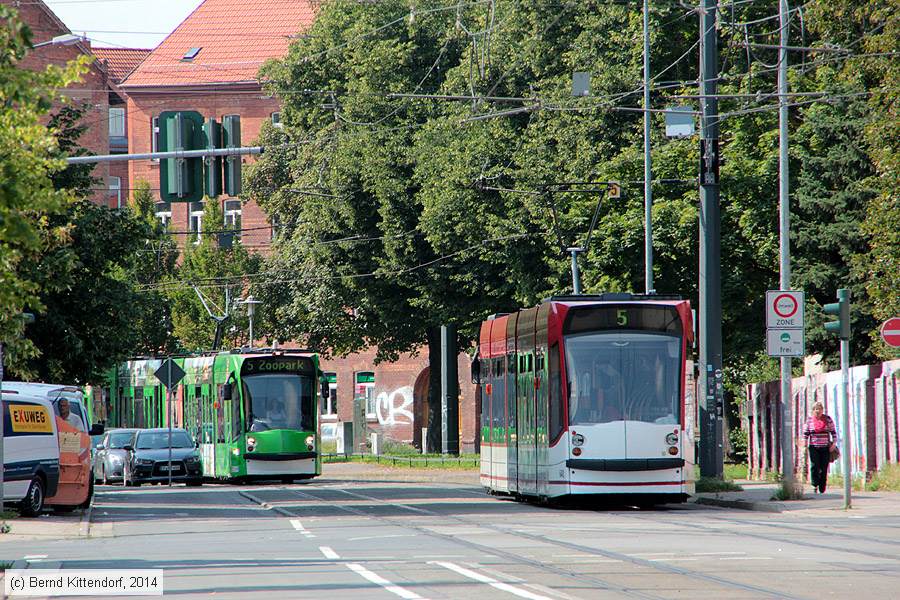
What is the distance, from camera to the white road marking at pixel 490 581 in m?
12.7

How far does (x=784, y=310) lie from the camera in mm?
26391

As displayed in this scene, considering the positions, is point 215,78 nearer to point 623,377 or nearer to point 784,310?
point 784,310

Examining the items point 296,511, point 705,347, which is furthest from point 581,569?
point 705,347

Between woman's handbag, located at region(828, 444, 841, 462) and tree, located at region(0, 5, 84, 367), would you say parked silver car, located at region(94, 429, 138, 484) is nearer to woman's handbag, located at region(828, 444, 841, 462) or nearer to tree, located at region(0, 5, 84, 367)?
woman's handbag, located at region(828, 444, 841, 462)

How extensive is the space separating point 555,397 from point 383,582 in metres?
11.2

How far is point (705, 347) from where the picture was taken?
97.6 feet

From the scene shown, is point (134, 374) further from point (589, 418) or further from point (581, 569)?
point (581, 569)

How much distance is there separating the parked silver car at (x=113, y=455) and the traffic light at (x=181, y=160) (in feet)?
66.7

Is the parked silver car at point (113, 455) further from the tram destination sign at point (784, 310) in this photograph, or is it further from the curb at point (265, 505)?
the tram destination sign at point (784, 310)

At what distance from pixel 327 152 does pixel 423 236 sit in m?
6.14

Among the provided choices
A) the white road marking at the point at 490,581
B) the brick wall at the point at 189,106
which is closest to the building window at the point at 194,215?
the brick wall at the point at 189,106

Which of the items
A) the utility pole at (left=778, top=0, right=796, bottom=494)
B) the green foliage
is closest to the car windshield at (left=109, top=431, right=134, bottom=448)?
the green foliage

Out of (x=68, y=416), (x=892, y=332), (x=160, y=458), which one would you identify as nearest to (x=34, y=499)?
(x=68, y=416)

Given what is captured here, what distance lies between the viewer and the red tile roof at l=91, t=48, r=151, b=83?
98.1m
